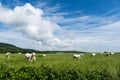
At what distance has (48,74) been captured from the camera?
55.6 ft

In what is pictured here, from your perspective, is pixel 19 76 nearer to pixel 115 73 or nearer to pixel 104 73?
pixel 104 73

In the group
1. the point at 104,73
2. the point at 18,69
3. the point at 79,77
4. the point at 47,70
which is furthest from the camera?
the point at 104,73

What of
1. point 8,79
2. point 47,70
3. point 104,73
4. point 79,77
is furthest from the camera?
point 104,73

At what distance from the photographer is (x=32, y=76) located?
53.2 ft

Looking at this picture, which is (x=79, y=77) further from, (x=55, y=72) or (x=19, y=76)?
(x=19, y=76)

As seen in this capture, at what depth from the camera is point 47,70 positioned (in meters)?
17.0

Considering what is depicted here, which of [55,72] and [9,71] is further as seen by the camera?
[55,72]

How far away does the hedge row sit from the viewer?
15.3 m

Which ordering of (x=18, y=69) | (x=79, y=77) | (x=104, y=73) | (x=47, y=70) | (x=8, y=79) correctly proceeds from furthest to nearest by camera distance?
1. (x=104, y=73)
2. (x=79, y=77)
3. (x=47, y=70)
4. (x=18, y=69)
5. (x=8, y=79)

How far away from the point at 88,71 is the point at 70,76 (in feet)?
6.14

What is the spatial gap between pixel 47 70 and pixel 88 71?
376cm

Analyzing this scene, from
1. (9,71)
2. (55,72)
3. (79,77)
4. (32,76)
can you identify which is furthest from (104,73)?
(9,71)

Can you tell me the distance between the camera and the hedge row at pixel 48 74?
15266mm

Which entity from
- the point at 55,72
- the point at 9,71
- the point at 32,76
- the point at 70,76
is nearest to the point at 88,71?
the point at 70,76
